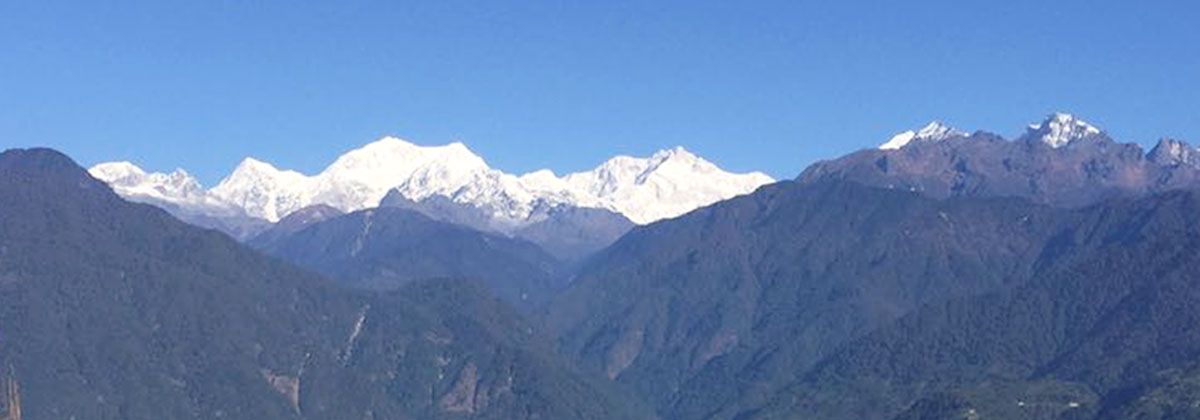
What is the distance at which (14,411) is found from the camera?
152625mm
